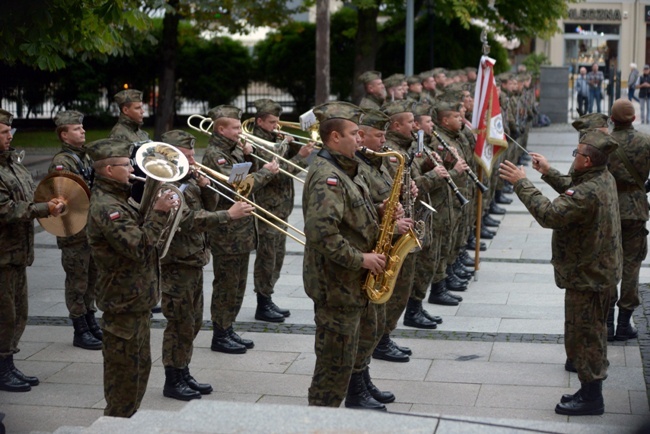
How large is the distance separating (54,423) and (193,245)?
1.57m

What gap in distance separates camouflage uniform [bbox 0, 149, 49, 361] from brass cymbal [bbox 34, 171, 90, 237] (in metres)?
0.19

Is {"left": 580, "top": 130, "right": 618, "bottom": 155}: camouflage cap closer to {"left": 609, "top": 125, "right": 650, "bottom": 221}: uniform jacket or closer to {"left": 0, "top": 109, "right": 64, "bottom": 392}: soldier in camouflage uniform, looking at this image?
{"left": 609, "top": 125, "right": 650, "bottom": 221}: uniform jacket

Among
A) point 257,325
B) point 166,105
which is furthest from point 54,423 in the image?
point 166,105

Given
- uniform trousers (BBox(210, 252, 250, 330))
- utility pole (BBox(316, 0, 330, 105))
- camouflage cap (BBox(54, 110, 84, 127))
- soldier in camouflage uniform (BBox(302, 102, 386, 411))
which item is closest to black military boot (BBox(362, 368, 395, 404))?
soldier in camouflage uniform (BBox(302, 102, 386, 411))

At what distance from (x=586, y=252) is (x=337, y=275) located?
1.87 meters

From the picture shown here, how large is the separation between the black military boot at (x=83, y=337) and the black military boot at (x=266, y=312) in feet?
5.44

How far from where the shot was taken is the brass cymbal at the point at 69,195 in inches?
306

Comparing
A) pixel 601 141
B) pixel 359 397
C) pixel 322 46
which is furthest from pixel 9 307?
pixel 322 46

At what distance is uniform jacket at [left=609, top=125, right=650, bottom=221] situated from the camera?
920cm

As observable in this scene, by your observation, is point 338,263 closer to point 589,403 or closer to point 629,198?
point 589,403

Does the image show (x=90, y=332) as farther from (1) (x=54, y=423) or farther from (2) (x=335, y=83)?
(2) (x=335, y=83)

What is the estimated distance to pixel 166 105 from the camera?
25828 millimetres

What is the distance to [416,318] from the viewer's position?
995 centimetres

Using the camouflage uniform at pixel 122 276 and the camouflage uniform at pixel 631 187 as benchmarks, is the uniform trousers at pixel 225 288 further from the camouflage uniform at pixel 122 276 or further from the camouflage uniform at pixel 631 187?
the camouflage uniform at pixel 631 187
